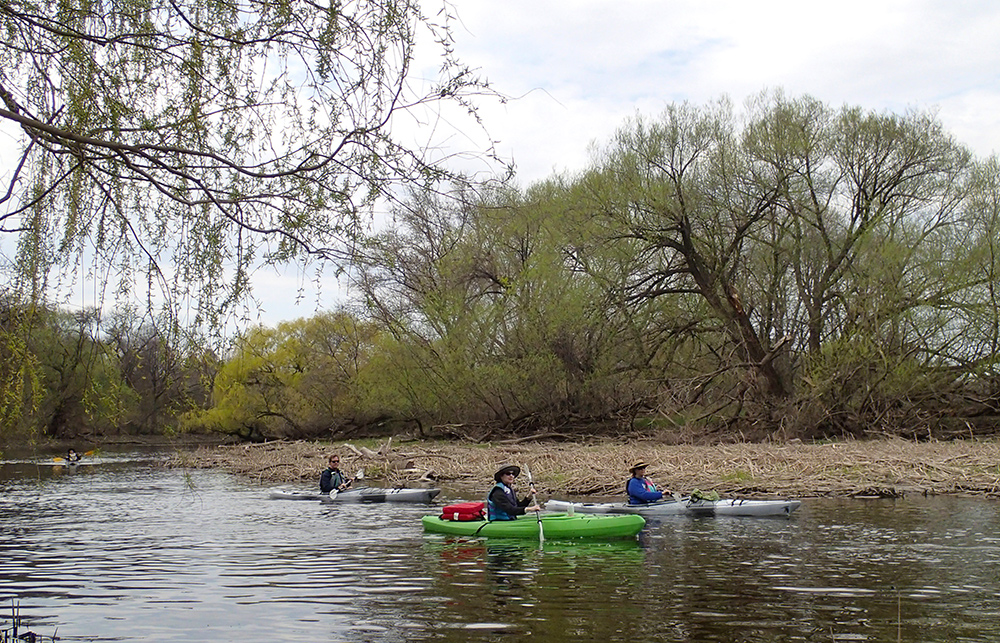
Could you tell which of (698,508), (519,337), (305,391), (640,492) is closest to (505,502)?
(640,492)

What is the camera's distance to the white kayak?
12.9 m

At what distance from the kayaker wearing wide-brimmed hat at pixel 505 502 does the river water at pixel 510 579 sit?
31.0 inches

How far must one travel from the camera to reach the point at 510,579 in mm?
8992

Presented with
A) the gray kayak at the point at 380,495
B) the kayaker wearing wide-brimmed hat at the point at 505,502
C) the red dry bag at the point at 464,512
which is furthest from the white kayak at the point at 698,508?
the gray kayak at the point at 380,495

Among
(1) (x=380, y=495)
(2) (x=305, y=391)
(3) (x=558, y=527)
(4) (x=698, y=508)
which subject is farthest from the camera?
(2) (x=305, y=391)

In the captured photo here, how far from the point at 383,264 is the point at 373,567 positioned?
5.94 meters

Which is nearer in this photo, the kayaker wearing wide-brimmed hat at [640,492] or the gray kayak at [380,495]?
the kayaker wearing wide-brimmed hat at [640,492]

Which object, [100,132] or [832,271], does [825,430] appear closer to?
[832,271]

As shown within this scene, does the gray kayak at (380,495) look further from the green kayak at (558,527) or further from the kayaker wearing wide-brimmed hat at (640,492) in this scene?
the green kayak at (558,527)

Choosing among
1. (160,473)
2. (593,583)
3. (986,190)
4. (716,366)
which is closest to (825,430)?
(716,366)

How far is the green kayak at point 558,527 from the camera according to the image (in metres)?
11.3

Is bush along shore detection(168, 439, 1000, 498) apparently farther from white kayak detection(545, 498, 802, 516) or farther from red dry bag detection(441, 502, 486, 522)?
red dry bag detection(441, 502, 486, 522)

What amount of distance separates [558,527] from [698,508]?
9.61 feet

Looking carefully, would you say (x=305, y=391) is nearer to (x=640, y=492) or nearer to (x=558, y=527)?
(x=640, y=492)
